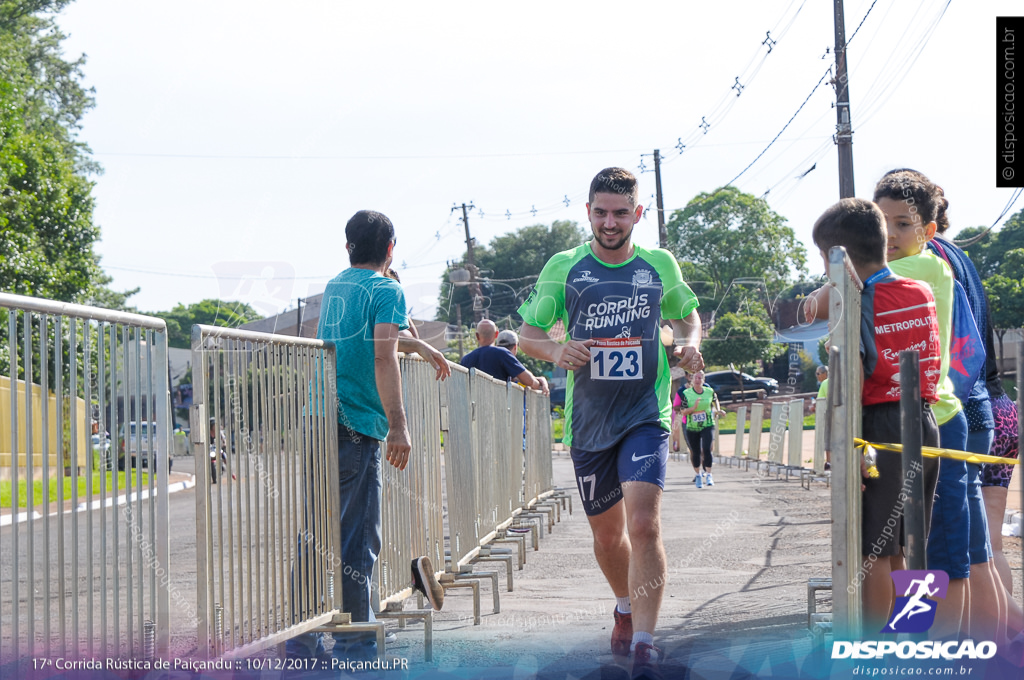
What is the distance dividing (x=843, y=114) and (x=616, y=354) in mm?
13523

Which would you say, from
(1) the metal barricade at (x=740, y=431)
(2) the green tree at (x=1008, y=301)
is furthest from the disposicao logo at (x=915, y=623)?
(2) the green tree at (x=1008, y=301)

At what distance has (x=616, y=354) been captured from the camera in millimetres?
5160

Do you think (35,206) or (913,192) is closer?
(913,192)

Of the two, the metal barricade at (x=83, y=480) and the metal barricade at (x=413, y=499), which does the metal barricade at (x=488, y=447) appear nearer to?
the metal barricade at (x=413, y=499)

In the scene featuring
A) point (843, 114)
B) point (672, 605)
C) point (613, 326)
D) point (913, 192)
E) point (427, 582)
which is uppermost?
point (843, 114)

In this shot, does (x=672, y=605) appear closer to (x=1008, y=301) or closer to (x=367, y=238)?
(x=367, y=238)

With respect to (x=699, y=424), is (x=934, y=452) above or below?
above

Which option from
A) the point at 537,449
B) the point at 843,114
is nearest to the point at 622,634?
the point at 537,449

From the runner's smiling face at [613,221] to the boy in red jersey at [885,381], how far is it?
1245 millimetres

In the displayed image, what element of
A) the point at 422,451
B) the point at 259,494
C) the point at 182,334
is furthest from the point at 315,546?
the point at 422,451

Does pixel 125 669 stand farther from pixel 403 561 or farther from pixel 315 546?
pixel 403 561

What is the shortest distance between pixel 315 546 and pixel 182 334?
1112 mm

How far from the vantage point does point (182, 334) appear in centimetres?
451

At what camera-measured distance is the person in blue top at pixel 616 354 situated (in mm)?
5074
